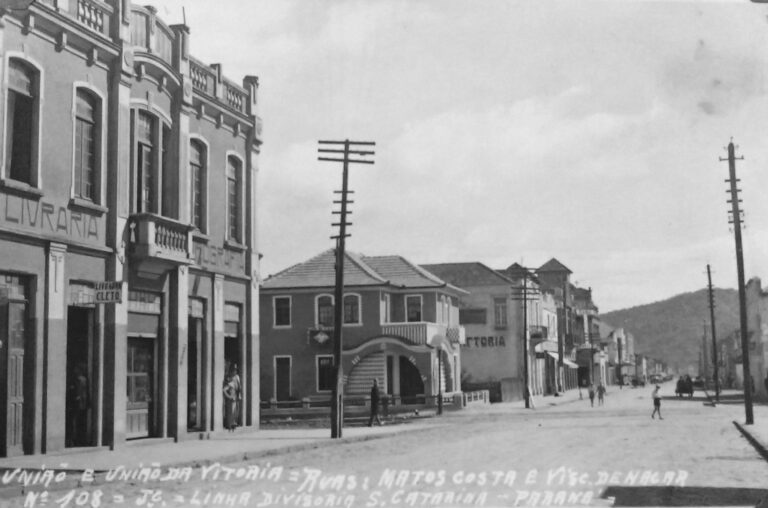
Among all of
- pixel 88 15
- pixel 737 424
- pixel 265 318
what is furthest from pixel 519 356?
pixel 88 15

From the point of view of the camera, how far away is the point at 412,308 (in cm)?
5175

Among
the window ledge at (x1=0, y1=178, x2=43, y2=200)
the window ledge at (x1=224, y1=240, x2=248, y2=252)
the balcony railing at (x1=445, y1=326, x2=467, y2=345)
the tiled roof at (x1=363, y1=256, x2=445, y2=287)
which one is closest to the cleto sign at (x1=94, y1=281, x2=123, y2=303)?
the window ledge at (x1=0, y1=178, x2=43, y2=200)

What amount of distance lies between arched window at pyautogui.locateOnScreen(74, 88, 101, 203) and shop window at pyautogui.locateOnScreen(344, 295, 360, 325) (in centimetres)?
3079

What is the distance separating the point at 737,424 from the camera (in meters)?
29.6

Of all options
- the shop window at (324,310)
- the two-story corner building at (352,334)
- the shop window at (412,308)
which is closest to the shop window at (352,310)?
the two-story corner building at (352,334)

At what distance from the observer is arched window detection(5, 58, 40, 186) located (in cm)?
1711

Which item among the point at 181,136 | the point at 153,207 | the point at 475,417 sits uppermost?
the point at 181,136

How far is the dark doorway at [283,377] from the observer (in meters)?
48.8

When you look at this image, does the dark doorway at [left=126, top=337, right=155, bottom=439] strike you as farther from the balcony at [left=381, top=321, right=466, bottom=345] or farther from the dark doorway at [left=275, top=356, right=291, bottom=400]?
the dark doorway at [left=275, top=356, right=291, bottom=400]

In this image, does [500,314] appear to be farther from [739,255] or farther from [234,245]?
[234,245]

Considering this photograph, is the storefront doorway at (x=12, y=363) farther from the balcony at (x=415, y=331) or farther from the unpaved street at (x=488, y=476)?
the balcony at (x=415, y=331)

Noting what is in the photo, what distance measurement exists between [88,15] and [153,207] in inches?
188

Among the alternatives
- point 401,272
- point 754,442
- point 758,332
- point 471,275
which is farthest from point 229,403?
point 758,332

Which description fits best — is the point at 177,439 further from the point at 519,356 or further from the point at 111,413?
the point at 519,356
